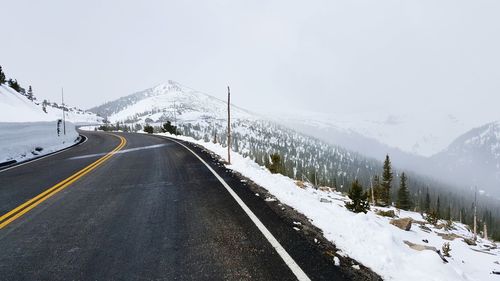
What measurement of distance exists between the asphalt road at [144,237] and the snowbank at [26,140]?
9022 mm

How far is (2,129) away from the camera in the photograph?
669 inches

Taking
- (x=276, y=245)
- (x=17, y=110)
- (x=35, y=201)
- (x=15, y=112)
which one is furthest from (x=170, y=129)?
(x=276, y=245)

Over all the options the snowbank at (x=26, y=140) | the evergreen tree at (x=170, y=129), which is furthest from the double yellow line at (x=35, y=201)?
the evergreen tree at (x=170, y=129)

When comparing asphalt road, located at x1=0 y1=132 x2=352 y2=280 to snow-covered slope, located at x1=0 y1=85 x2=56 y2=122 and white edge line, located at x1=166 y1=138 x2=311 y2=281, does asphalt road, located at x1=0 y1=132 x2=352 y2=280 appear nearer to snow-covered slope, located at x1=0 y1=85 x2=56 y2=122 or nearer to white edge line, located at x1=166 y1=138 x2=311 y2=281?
white edge line, located at x1=166 y1=138 x2=311 y2=281


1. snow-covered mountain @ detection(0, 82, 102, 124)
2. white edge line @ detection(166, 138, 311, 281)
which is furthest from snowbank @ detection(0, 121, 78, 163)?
white edge line @ detection(166, 138, 311, 281)

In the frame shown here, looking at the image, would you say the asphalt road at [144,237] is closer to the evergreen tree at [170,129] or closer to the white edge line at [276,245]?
the white edge line at [276,245]

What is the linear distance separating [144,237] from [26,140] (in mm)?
18314

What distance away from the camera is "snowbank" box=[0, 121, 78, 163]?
1717 centimetres

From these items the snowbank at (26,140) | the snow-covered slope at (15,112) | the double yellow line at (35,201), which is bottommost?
the double yellow line at (35,201)

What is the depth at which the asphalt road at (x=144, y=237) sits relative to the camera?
4191 mm

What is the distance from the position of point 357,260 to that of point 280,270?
125 centimetres

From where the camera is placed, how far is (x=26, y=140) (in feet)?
64.9

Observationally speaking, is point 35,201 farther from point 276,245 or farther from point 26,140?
point 26,140

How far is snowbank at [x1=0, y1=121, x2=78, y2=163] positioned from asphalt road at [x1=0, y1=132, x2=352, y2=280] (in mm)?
9022
